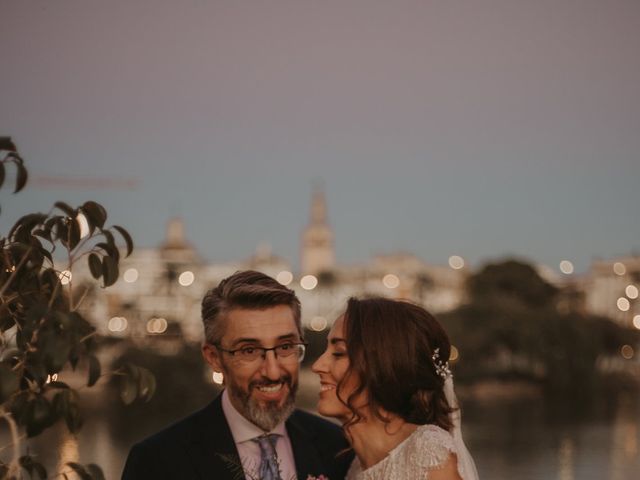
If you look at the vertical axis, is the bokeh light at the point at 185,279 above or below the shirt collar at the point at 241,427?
above

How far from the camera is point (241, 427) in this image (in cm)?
383

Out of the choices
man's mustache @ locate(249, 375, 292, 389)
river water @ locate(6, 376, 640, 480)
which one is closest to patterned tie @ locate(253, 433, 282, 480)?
man's mustache @ locate(249, 375, 292, 389)

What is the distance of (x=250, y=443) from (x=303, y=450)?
8.7 inches

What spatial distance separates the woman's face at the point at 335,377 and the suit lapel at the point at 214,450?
1.19 feet

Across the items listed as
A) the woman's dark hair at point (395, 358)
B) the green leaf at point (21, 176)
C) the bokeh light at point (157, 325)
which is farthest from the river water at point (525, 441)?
the bokeh light at point (157, 325)

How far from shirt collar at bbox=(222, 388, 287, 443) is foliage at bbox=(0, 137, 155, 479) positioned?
53 cm

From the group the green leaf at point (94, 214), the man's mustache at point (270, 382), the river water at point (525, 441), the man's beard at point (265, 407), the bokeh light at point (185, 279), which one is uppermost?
the bokeh light at point (185, 279)

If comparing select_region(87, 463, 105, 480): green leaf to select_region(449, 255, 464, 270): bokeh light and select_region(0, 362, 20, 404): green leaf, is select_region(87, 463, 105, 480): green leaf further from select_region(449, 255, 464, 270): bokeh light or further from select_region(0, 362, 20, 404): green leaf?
select_region(449, 255, 464, 270): bokeh light

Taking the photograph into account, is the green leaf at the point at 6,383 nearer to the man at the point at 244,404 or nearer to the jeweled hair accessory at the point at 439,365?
the man at the point at 244,404

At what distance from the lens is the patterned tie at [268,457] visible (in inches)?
146

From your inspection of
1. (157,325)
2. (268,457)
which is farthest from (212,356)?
(157,325)

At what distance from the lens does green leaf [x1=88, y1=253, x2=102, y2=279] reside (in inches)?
130

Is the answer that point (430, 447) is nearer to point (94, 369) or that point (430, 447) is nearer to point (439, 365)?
point (439, 365)

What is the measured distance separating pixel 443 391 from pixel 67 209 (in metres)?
1.48
